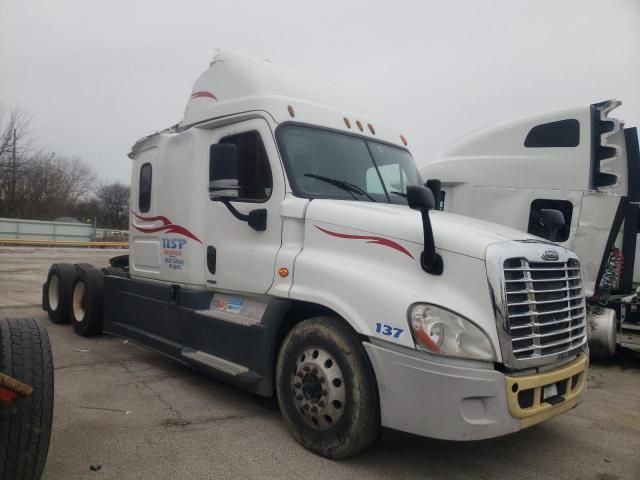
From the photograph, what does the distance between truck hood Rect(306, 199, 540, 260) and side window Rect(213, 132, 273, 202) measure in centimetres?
52

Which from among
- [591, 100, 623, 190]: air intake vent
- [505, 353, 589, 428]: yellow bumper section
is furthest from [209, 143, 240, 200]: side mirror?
[591, 100, 623, 190]: air intake vent

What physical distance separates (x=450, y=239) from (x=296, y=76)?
96.7 inches

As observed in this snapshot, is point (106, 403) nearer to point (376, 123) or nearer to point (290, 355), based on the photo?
point (290, 355)

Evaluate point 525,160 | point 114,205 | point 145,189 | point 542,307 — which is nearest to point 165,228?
point 145,189

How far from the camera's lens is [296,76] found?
4.93 meters

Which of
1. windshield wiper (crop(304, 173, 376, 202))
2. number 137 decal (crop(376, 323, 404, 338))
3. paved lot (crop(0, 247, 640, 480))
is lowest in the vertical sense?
paved lot (crop(0, 247, 640, 480))

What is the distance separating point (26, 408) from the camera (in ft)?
9.39

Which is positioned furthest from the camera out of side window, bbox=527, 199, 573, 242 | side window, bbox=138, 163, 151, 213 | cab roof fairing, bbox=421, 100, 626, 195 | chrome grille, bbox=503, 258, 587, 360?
side window, bbox=527, 199, 573, 242

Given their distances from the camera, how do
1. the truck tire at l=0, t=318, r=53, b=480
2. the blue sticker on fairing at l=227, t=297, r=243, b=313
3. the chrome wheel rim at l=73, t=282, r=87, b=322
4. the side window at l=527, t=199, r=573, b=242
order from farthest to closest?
the chrome wheel rim at l=73, t=282, r=87, b=322, the side window at l=527, t=199, r=573, b=242, the blue sticker on fairing at l=227, t=297, r=243, b=313, the truck tire at l=0, t=318, r=53, b=480

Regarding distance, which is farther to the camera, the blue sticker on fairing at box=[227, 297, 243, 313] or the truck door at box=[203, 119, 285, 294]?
the blue sticker on fairing at box=[227, 297, 243, 313]

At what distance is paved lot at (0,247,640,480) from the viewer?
11.4ft

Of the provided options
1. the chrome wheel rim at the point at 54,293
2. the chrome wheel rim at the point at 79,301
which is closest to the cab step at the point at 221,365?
the chrome wheel rim at the point at 79,301

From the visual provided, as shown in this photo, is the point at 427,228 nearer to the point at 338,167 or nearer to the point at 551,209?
the point at 338,167

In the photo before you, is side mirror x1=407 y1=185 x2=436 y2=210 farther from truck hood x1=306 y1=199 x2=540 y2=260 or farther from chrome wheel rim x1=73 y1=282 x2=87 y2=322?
chrome wheel rim x1=73 y1=282 x2=87 y2=322
